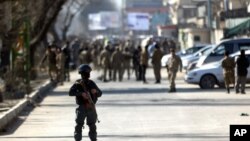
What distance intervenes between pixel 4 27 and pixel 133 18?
101201 mm

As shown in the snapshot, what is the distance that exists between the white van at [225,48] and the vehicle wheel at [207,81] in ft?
9.39

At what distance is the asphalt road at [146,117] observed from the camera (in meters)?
18.7

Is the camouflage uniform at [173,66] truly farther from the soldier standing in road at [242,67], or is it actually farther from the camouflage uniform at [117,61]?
the camouflage uniform at [117,61]

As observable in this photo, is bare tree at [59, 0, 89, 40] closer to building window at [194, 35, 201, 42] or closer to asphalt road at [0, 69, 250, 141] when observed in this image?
building window at [194, 35, 201, 42]

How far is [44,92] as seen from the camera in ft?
121

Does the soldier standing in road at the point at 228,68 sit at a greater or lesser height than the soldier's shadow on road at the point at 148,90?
greater

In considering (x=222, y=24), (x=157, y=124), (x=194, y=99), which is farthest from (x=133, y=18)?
(x=157, y=124)

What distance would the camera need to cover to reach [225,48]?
3894cm

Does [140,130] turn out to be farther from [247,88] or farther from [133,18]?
[133,18]

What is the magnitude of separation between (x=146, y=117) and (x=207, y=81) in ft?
42.7

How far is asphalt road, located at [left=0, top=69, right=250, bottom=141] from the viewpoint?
1867 centimetres

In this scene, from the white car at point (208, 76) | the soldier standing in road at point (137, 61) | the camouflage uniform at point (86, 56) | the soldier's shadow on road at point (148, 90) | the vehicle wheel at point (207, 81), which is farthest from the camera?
the camouflage uniform at point (86, 56)

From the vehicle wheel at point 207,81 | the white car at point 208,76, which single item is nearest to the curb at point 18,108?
the white car at point 208,76

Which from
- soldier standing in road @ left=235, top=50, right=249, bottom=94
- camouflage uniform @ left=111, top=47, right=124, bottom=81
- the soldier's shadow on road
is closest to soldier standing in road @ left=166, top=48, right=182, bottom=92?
the soldier's shadow on road
